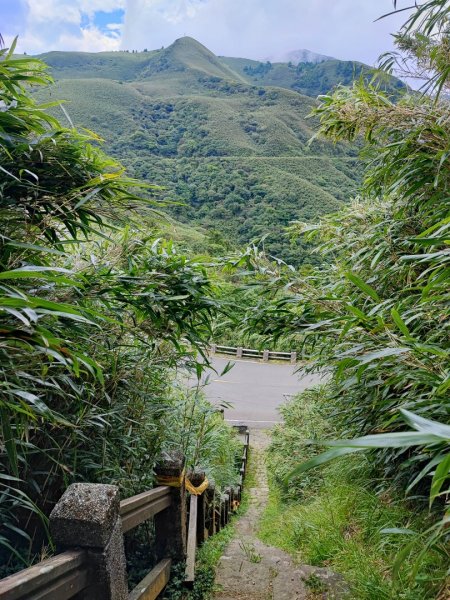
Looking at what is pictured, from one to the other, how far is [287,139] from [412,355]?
49656 millimetres

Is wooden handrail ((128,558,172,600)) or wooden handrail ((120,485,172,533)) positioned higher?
wooden handrail ((120,485,172,533))

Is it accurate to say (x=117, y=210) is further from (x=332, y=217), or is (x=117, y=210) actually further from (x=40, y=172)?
(x=332, y=217)

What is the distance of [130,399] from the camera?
1.99 m

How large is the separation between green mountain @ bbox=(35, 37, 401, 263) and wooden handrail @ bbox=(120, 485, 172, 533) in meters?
14.3

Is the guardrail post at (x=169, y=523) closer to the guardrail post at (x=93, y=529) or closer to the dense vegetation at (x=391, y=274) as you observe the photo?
the dense vegetation at (x=391, y=274)

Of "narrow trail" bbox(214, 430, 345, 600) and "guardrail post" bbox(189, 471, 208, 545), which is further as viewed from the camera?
"guardrail post" bbox(189, 471, 208, 545)

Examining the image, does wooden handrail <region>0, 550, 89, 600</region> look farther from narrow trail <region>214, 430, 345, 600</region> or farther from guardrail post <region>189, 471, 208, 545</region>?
guardrail post <region>189, 471, 208, 545</region>

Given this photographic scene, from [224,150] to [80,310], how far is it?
45.8 meters

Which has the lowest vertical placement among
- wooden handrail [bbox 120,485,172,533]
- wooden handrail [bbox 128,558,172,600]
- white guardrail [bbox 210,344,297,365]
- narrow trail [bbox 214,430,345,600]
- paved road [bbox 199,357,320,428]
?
paved road [bbox 199,357,320,428]

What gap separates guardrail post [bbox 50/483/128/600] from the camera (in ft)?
3.92

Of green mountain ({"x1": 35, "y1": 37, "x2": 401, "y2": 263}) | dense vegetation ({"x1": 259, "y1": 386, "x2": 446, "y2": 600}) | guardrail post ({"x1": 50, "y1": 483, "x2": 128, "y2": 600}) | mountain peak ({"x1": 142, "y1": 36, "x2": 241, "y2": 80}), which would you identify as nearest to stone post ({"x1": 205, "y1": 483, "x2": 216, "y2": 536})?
dense vegetation ({"x1": 259, "y1": 386, "x2": 446, "y2": 600})

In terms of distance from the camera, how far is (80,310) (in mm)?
1122

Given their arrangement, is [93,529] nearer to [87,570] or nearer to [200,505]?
[87,570]

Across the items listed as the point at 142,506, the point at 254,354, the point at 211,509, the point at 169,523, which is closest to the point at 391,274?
the point at 142,506
